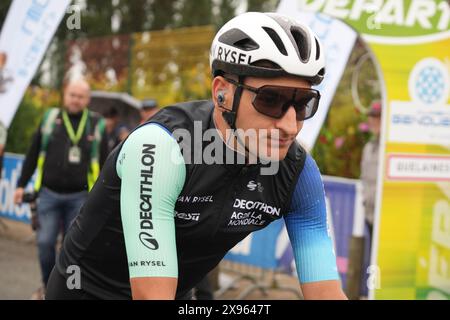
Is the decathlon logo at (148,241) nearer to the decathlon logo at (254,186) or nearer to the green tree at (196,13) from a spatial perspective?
the decathlon logo at (254,186)

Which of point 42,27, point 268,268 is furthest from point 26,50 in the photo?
point 268,268

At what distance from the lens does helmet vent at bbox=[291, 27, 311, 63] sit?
8.40 feet

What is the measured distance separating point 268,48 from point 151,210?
735 mm

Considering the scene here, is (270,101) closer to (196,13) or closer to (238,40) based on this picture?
Answer: (238,40)

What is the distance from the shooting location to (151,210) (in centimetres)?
243

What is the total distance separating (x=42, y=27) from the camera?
959cm

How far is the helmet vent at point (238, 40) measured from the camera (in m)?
2.57

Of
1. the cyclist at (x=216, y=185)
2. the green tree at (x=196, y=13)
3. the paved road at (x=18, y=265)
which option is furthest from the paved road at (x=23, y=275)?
the green tree at (x=196, y=13)

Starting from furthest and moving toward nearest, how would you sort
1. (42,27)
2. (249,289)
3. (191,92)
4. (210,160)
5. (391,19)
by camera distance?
(191,92)
(42,27)
(249,289)
(391,19)
(210,160)

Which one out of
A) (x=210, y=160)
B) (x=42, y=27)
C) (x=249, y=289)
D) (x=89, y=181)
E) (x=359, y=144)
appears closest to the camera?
(x=210, y=160)

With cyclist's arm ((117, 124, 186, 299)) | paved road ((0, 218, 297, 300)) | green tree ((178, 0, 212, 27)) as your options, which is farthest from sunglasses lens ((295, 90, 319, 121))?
green tree ((178, 0, 212, 27))
